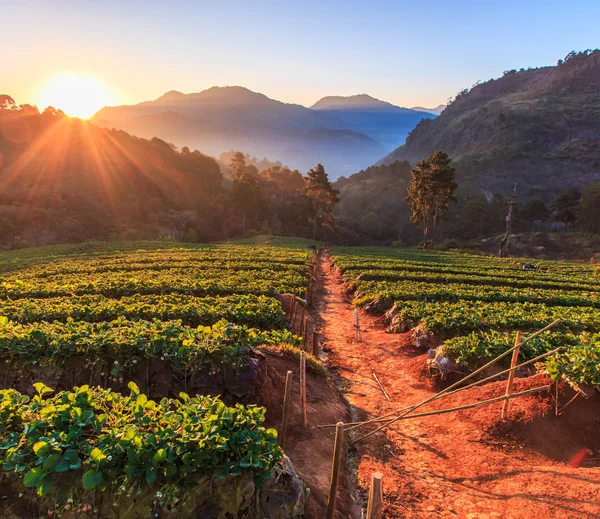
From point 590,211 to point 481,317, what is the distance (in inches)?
2829

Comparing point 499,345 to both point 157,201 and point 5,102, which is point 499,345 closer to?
point 157,201

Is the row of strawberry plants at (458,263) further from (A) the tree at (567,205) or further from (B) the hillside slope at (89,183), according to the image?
(B) the hillside slope at (89,183)

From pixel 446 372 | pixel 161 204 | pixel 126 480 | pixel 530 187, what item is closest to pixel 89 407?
pixel 126 480

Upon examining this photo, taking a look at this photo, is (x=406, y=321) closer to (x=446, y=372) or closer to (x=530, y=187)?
(x=446, y=372)

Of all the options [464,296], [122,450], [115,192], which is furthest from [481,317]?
[115,192]

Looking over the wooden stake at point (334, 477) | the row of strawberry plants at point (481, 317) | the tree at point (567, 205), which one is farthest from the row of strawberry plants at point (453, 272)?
the tree at point (567, 205)

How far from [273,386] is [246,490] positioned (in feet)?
12.7

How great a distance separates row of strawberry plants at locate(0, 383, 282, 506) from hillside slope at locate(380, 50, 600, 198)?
131m

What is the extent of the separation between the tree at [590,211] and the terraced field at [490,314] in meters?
52.0

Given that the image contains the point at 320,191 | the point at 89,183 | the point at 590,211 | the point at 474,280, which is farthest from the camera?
the point at 89,183

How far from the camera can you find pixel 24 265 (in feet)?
86.3

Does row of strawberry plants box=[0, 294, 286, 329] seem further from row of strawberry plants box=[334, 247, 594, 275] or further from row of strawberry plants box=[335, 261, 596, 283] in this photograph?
row of strawberry plants box=[334, 247, 594, 275]

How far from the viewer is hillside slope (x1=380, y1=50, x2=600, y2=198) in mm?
113500

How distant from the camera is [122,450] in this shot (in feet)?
13.0
